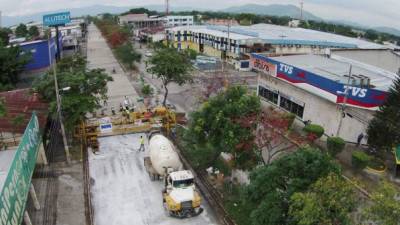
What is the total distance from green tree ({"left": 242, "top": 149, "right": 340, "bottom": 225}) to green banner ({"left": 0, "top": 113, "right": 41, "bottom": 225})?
10095 millimetres

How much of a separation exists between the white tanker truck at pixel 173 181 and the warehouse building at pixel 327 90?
1394cm

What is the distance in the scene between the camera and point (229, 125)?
20.6 m

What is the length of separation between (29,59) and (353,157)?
44.4 metres

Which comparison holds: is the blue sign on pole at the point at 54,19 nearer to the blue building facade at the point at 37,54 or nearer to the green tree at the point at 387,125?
the blue building facade at the point at 37,54

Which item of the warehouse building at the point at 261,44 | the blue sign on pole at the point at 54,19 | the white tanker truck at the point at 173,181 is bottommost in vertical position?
the white tanker truck at the point at 173,181

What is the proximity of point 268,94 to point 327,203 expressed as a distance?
1103 inches

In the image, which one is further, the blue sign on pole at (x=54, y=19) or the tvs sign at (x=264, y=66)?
the blue sign on pole at (x=54, y=19)

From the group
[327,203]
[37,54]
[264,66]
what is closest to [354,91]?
[264,66]

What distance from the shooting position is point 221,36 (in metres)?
72.8

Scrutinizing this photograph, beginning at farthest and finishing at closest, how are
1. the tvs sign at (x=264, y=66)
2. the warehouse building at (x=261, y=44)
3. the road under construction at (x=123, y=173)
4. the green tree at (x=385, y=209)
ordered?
1. the warehouse building at (x=261, y=44)
2. the tvs sign at (x=264, y=66)
3. the road under construction at (x=123, y=173)
4. the green tree at (x=385, y=209)

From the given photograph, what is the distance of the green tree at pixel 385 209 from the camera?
10539 mm

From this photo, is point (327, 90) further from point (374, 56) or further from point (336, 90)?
point (374, 56)

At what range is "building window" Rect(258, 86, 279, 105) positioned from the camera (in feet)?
123

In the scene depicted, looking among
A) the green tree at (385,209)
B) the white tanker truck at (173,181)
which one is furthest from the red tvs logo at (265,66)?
the green tree at (385,209)
